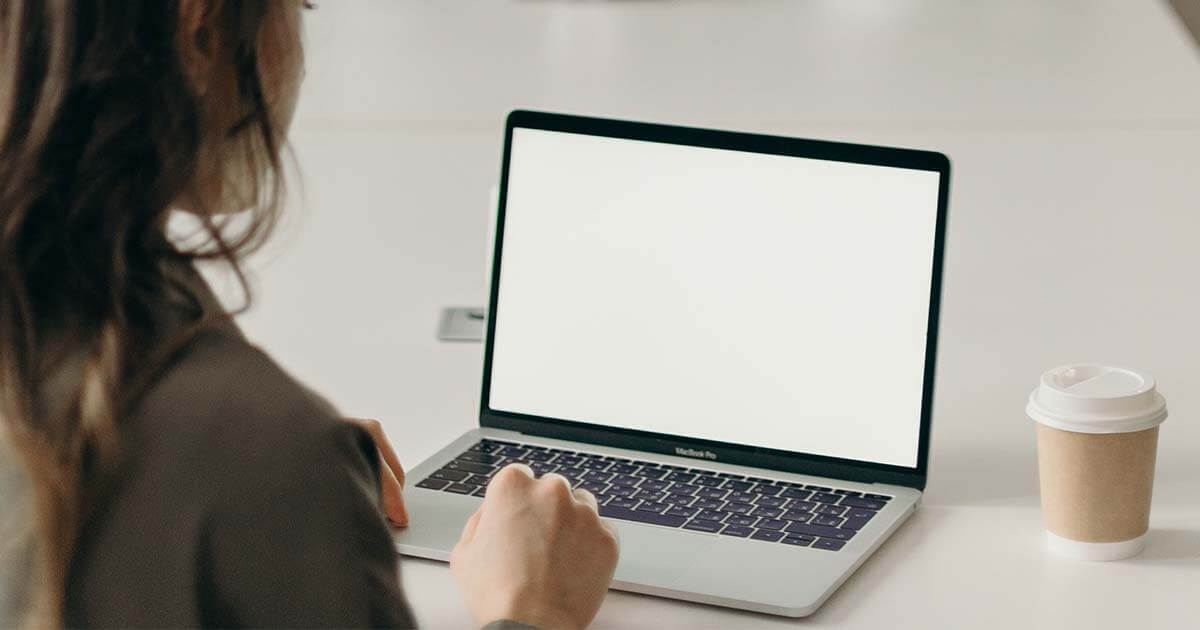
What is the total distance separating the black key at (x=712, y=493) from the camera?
0.98 m

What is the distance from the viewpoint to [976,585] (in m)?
0.87

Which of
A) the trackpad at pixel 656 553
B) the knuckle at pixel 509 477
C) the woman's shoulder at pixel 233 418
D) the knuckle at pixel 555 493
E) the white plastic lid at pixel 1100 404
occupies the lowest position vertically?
the trackpad at pixel 656 553

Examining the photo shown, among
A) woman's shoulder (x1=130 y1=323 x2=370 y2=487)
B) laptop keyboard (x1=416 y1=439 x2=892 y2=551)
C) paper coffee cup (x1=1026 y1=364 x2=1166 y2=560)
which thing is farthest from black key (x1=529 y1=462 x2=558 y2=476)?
woman's shoulder (x1=130 y1=323 x2=370 y2=487)

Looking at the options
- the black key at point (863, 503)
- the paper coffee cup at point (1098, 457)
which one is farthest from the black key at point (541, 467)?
the paper coffee cup at point (1098, 457)

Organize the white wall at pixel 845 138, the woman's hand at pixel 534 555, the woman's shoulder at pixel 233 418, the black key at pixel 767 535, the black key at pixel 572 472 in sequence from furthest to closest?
the white wall at pixel 845 138 → the black key at pixel 572 472 → the black key at pixel 767 535 → the woman's hand at pixel 534 555 → the woman's shoulder at pixel 233 418

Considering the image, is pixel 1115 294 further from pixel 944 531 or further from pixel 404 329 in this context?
pixel 404 329

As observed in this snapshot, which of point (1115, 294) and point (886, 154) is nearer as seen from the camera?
point (886, 154)

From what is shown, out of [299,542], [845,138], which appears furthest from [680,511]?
[845,138]

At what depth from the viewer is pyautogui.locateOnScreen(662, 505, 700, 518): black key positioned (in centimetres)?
95

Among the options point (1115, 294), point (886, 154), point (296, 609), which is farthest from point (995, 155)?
point (296, 609)

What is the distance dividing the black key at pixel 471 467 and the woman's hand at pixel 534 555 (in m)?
0.16

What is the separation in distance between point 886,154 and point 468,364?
424 mm

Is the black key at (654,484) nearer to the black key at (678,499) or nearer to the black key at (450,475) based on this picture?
the black key at (678,499)

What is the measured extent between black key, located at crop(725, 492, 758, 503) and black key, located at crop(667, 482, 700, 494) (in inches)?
0.9
